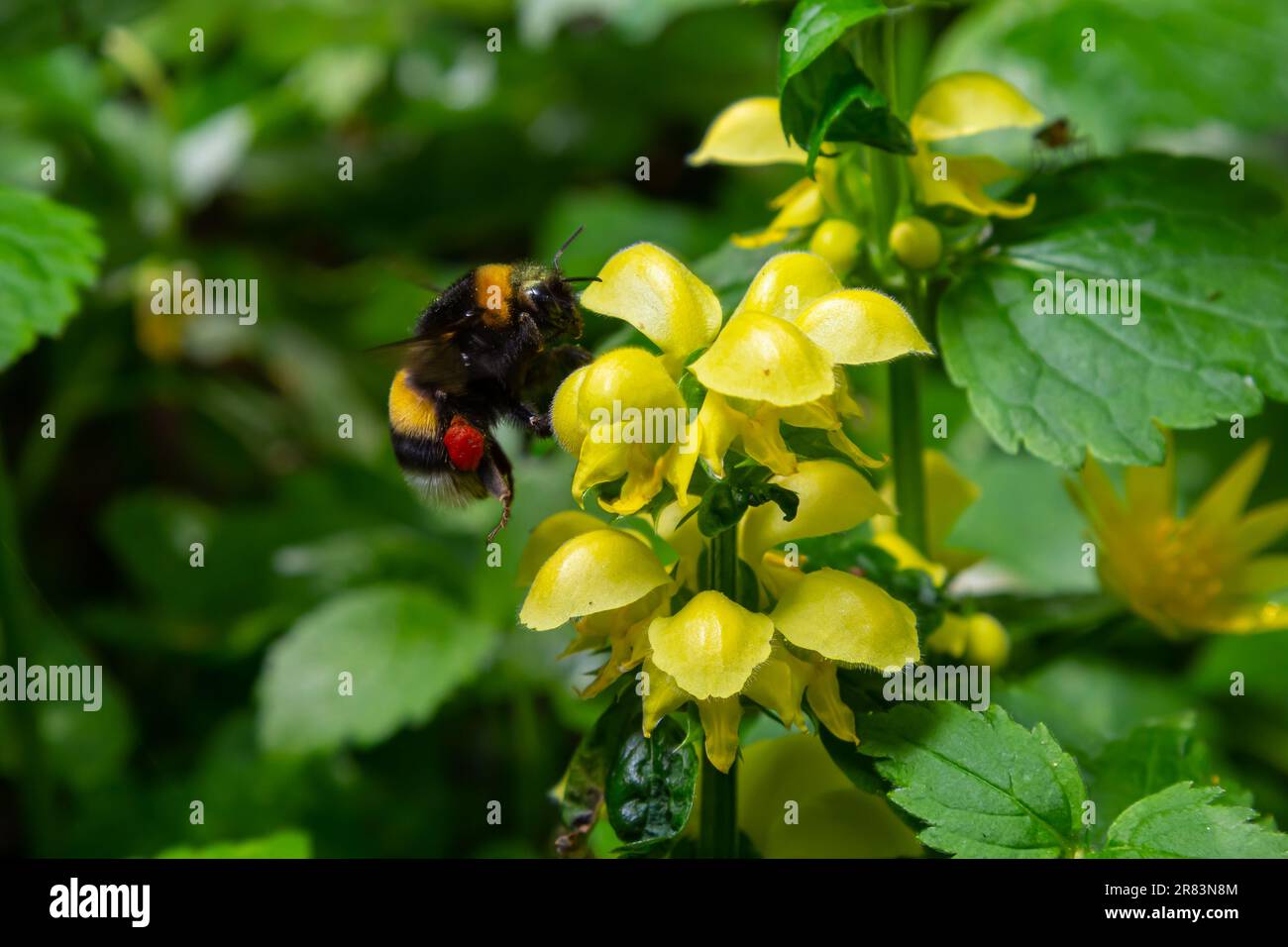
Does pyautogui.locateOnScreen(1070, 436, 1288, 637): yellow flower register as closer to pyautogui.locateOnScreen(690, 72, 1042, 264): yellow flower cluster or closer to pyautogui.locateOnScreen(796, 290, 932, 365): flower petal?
pyautogui.locateOnScreen(690, 72, 1042, 264): yellow flower cluster

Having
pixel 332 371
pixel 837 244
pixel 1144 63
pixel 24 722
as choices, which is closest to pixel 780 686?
pixel 837 244

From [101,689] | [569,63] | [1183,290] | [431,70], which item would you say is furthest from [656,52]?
[1183,290]

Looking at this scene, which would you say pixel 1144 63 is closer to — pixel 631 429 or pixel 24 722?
pixel 631 429

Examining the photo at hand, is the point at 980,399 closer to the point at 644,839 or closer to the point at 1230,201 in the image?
the point at 1230,201

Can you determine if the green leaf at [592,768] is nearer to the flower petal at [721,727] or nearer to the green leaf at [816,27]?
the flower petal at [721,727]

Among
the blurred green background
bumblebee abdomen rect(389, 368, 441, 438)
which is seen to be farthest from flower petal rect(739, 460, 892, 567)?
the blurred green background

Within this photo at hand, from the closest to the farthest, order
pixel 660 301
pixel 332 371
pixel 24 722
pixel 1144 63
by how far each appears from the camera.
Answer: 1. pixel 660 301
2. pixel 24 722
3. pixel 1144 63
4. pixel 332 371

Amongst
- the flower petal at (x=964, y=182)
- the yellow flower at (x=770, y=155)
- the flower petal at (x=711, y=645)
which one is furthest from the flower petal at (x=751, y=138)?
the flower petal at (x=711, y=645)

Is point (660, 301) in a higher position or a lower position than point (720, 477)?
higher
